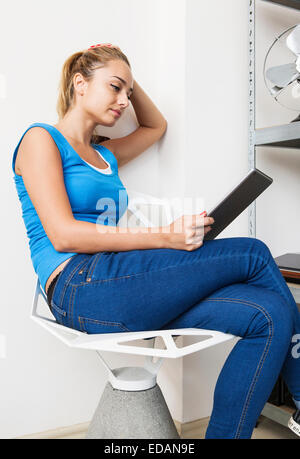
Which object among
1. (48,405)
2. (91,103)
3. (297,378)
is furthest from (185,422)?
(91,103)

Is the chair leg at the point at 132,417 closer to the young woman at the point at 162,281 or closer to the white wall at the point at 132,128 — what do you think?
the young woman at the point at 162,281

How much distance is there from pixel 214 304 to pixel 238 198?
224 millimetres

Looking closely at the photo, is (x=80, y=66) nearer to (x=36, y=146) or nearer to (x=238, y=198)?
(x=36, y=146)

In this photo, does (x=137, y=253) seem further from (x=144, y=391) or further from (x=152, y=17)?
(x=152, y=17)

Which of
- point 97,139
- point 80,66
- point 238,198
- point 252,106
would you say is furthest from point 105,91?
point 252,106

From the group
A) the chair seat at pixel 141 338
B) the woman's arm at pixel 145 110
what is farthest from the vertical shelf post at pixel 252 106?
the chair seat at pixel 141 338

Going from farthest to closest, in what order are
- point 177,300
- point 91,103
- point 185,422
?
point 185,422, point 91,103, point 177,300

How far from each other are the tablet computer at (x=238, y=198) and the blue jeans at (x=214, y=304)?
0.21 feet

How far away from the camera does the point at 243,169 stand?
5.14 feet

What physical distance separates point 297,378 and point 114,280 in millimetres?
439

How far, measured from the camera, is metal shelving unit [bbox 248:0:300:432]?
4.49ft

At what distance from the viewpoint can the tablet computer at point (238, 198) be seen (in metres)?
0.91

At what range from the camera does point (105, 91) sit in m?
1.18
